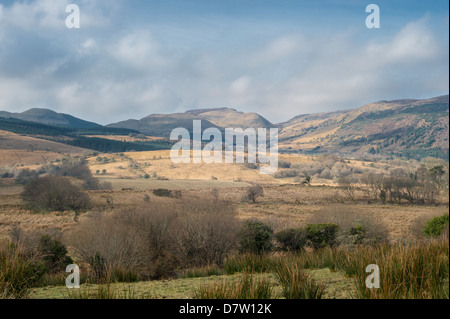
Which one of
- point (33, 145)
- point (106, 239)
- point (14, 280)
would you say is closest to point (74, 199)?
point (33, 145)

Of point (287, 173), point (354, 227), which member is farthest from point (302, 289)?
point (287, 173)

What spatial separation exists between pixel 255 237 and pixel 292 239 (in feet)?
10.7

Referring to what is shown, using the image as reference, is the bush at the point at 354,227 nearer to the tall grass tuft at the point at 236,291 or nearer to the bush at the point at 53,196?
the tall grass tuft at the point at 236,291

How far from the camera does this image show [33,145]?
5241 centimetres

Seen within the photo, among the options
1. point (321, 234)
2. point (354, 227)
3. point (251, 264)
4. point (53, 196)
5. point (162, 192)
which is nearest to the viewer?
point (251, 264)

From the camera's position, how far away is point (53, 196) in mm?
42156

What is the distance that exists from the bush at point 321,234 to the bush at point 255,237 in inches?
152

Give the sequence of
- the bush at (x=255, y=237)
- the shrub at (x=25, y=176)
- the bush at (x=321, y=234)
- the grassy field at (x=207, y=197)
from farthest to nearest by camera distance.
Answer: the shrub at (x=25, y=176), the grassy field at (x=207, y=197), the bush at (x=321, y=234), the bush at (x=255, y=237)

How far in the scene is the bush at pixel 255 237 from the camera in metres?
→ 24.2

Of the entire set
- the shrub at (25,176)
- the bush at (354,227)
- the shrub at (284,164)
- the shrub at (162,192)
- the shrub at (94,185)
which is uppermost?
the shrub at (284,164)

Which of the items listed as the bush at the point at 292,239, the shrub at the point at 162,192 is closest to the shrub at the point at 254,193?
the shrub at the point at 162,192

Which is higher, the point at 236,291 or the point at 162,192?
the point at 236,291

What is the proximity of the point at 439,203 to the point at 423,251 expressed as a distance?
58.3m

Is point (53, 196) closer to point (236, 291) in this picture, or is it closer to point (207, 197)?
point (207, 197)
